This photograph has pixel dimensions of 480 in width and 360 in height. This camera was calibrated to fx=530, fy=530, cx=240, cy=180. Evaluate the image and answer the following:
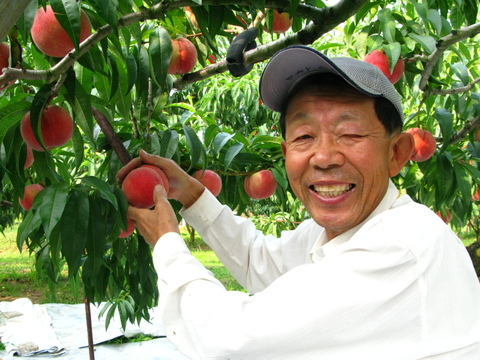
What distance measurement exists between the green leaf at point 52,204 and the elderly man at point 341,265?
166mm

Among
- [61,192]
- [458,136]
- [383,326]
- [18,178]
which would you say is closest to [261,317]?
[383,326]

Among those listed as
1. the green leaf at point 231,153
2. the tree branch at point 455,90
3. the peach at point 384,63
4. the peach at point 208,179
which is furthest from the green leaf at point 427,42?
the peach at point 208,179

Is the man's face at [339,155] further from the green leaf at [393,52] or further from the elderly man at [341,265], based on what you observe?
the green leaf at [393,52]

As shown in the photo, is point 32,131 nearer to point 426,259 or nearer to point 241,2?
point 241,2

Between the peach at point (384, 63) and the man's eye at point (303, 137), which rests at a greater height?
the peach at point (384, 63)

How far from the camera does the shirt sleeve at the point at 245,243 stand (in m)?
1.27

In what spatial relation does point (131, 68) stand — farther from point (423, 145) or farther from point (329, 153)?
point (423, 145)

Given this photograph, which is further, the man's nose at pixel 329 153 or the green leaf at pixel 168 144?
the green leaf at pixel 168 144

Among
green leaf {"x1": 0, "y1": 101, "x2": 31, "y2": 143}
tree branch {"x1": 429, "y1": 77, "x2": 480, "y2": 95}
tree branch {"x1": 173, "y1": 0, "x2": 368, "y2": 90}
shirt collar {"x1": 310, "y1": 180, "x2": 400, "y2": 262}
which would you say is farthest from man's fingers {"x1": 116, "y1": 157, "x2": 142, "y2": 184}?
tree branch {"x1": 429, "y1": 77, "x2": 480, "y2": 95}

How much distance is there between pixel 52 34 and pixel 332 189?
549mm

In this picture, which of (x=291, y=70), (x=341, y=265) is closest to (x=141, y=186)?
(x=291, y=70)

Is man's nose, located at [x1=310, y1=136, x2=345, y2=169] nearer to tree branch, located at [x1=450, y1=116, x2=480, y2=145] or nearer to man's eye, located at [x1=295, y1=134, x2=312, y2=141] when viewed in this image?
man's eye, located at [x1=295, y1=134, x2=312, y2=141]

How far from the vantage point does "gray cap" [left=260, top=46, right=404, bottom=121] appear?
872 millimetres

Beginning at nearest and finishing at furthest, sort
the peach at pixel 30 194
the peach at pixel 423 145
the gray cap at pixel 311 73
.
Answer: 1. the gray cap at pixel 311 73
2. the peach at pixel 30 194
3. the peach at pixel 423 145
